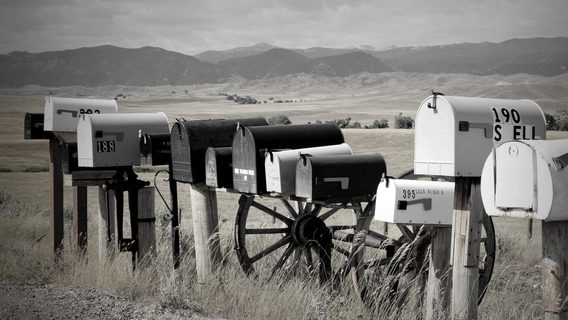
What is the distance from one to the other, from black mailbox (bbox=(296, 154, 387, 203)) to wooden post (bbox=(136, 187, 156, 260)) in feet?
5.01

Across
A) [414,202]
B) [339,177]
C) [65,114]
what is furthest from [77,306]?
[65,114]

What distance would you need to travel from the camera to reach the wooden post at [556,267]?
3965 mm

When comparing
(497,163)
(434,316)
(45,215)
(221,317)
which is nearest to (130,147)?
(221,317)

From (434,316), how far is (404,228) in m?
1.31

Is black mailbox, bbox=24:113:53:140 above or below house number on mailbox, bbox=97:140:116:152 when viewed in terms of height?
above

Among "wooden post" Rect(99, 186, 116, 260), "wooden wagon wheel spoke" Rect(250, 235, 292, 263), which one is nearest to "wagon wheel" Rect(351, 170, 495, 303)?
"wooden wagon wheel spoke" Rect(250, 235, 292, 263)

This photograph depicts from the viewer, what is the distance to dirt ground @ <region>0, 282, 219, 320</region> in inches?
208

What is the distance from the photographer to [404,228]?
6.60 metres

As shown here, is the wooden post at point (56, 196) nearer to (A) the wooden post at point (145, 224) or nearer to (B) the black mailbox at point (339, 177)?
(A) the wooden post at point (145, 224)

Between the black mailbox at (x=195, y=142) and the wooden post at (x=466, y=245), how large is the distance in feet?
7.57

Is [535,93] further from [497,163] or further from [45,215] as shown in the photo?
[497,163]

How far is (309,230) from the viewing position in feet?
22.8

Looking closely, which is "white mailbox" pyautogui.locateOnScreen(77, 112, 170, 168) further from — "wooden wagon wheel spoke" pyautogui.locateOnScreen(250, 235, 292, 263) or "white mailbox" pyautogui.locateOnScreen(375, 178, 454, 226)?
"white mailbox" pyautogui.locateOnScreen(375, 178, 454, 226)

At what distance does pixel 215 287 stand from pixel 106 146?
→ 185 centimetres
